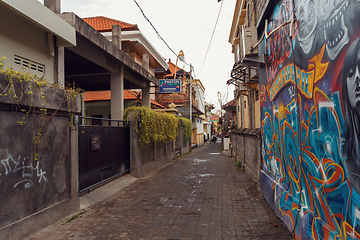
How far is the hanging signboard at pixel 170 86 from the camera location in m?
16.8

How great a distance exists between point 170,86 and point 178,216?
1193cm

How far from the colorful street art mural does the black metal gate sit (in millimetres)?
4798

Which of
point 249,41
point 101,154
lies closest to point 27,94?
point 101,154

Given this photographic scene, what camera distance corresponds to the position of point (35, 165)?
4.76 m

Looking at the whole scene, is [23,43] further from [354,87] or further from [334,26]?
[354,87]

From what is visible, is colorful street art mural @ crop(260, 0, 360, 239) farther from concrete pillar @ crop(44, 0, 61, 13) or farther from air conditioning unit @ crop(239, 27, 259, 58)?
concrete pillar @ crop(44, 0, 61, 13)

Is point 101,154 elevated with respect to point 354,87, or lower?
lower

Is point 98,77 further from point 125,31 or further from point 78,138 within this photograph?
point 78,138

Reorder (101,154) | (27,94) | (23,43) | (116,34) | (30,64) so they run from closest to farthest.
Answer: (27,94) < (23,43) < (30,64) < (101,154) < (116,34)

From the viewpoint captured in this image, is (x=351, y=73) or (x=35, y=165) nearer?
(x=351, y=73)

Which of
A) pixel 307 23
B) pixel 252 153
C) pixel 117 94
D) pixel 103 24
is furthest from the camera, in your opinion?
pixel 103 24

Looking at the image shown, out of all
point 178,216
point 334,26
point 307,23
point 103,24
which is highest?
point 103,24

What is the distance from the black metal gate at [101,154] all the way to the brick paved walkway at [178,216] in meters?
0.81

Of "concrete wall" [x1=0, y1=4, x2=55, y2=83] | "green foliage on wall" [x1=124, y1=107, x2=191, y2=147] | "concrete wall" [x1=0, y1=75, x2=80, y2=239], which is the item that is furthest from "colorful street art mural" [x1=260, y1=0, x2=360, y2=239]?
"green foliage on wall" [x1=124, y1=107, x2=191, y2=147]
